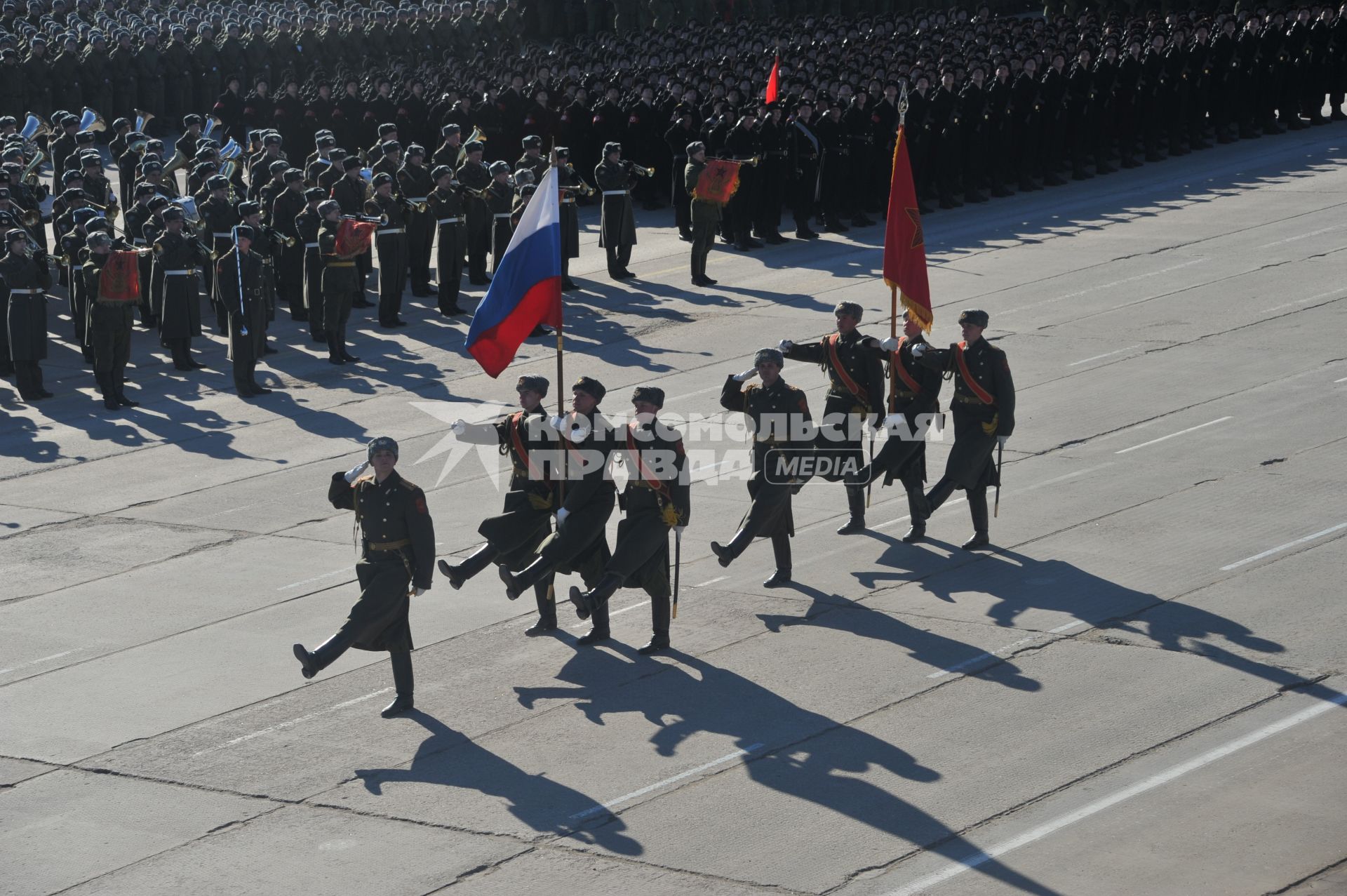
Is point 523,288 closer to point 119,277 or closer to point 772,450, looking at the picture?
point 772,450

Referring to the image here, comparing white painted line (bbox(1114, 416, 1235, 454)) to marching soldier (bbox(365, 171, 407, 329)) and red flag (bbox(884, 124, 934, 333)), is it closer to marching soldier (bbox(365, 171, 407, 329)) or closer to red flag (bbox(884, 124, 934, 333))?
red flag (bbox(884, 124, 934, 333))

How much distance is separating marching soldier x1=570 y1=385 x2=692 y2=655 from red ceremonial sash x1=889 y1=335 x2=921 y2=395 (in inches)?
112

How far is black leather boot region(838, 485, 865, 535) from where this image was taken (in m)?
15.0

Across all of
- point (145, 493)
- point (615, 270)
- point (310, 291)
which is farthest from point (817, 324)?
point (145, 493)

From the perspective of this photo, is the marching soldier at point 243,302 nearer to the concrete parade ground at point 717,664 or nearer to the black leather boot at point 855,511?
the concrete parade ground at point 717,664

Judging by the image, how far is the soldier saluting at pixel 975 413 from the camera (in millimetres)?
14367

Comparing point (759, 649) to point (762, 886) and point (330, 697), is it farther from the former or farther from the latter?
point (762, 886)

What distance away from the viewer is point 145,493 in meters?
17.2

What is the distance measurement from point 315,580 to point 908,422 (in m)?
4.61

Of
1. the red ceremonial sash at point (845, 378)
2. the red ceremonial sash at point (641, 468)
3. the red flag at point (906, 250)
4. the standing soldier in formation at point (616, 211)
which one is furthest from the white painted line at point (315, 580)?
the standing soldier in formation at point (616, 211)

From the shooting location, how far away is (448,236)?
2388 cm

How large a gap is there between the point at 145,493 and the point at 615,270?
33.2 ft

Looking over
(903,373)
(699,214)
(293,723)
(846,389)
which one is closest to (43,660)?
(293,723)

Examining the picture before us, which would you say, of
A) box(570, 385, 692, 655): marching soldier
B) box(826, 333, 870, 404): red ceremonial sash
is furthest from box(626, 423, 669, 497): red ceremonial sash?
box(826, 333, 870, 404): red ceremonial sash
